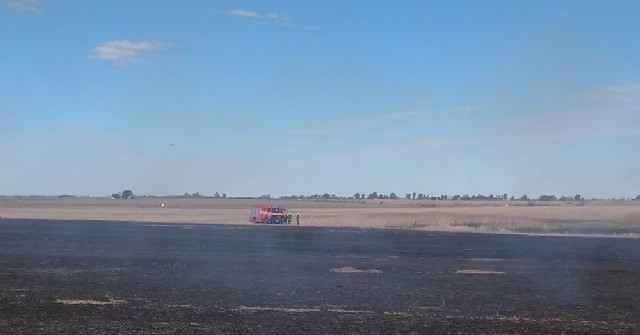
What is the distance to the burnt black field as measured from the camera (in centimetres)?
1791

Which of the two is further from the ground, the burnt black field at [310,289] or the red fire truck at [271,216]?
the red fire truck at [271,216]

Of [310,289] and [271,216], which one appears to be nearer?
[310,289]

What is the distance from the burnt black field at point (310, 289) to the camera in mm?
17906

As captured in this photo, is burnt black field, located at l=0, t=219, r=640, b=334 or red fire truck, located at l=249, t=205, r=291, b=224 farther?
red fire truck, located at l=249, t=205, r=291, b=224

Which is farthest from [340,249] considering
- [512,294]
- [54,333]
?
[54,333]

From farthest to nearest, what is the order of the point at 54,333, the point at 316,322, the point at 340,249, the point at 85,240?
the point at 85,240 < the point at 340,249 < the point at 316,322 < the point at 54,333

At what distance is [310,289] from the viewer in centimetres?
2477

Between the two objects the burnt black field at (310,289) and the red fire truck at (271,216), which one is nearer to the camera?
A: the burnt black field at (310,289)

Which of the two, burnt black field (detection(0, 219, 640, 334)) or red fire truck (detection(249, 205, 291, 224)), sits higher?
red fire truck (detection(249, 205, 291, 224))

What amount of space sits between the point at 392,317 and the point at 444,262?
57.0 ft

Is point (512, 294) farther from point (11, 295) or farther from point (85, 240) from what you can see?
point (85, 240)

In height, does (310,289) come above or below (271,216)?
below

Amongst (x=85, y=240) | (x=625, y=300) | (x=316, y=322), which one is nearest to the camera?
(x=316, y=322)

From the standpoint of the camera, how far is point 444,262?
36062 millimetres
